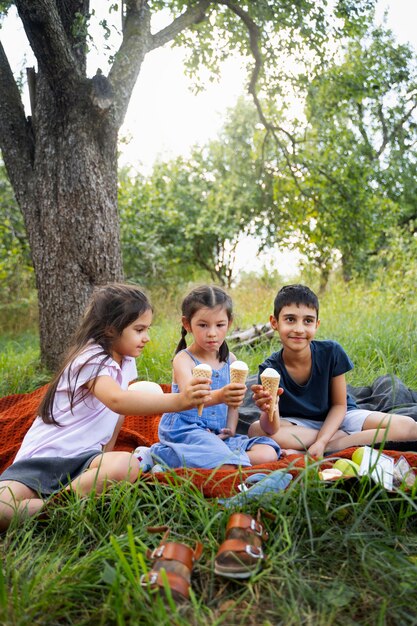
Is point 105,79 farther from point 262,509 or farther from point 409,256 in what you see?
point 409,256

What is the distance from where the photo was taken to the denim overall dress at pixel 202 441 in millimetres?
2730

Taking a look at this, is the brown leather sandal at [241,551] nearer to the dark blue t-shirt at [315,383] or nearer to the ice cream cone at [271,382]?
the ice cream cone at [271,382]

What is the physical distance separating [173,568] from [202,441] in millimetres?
1129

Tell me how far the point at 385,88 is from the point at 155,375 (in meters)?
5.24

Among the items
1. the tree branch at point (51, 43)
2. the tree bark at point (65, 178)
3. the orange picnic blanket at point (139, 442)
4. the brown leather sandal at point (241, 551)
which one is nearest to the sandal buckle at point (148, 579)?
the brown leather sandal at point (241, 551)

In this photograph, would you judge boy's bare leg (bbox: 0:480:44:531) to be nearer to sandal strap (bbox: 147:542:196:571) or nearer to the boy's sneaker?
the boy's sneaker

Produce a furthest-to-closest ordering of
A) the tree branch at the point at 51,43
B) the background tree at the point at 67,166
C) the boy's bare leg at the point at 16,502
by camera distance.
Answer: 1. the background tree at the point at 67,166
2. the tree branch at the point at 51,43
3. the boy's bare leg at the point at 16,502

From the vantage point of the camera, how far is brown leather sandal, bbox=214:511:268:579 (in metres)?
1.79

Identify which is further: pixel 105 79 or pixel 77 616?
pixel 105 79

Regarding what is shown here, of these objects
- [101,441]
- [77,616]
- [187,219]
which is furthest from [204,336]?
[187,219]

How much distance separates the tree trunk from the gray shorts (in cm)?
236

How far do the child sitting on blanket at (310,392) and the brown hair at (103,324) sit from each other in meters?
0.88

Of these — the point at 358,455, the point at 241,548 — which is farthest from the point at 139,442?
the point at 241,548

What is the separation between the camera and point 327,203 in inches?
303
